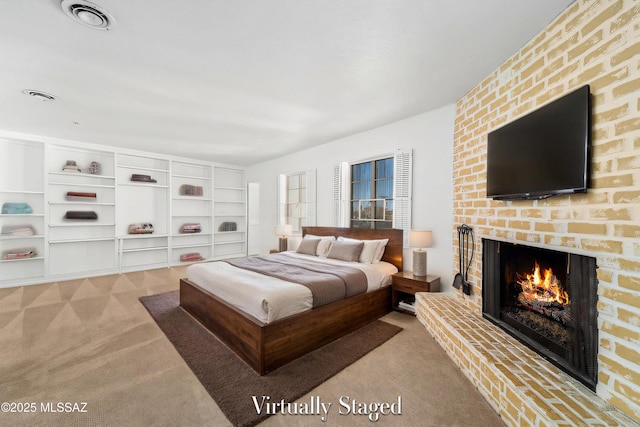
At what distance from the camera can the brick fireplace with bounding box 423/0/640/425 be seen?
4.16 ft

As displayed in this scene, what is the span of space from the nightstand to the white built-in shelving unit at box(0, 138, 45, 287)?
6.19m

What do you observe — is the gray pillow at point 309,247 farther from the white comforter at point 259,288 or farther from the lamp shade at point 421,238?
the lamp shade at point 421,238

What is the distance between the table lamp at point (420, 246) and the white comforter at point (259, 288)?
39 cm

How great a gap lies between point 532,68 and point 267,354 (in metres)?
3.09

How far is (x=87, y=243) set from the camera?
536 centimetres

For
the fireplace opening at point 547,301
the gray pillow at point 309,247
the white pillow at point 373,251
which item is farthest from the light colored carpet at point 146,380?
the gray pillow at point 309,247

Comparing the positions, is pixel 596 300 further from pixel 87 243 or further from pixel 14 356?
pixel 87 243

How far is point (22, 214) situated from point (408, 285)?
655 centimetres

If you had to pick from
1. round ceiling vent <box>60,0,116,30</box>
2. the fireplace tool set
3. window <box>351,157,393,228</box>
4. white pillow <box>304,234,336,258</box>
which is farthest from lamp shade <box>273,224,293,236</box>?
round ceiling vent <box>60,0,116,30</box>

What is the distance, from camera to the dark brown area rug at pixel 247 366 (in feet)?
6.04

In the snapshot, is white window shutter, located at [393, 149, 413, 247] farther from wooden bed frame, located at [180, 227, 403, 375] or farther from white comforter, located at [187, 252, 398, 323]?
wooden bed frame, located at [180, 227, 403, 375]

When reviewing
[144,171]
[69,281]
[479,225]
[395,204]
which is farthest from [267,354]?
[144,171]

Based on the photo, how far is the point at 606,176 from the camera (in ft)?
4.60

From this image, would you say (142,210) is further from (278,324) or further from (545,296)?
(545,296)
